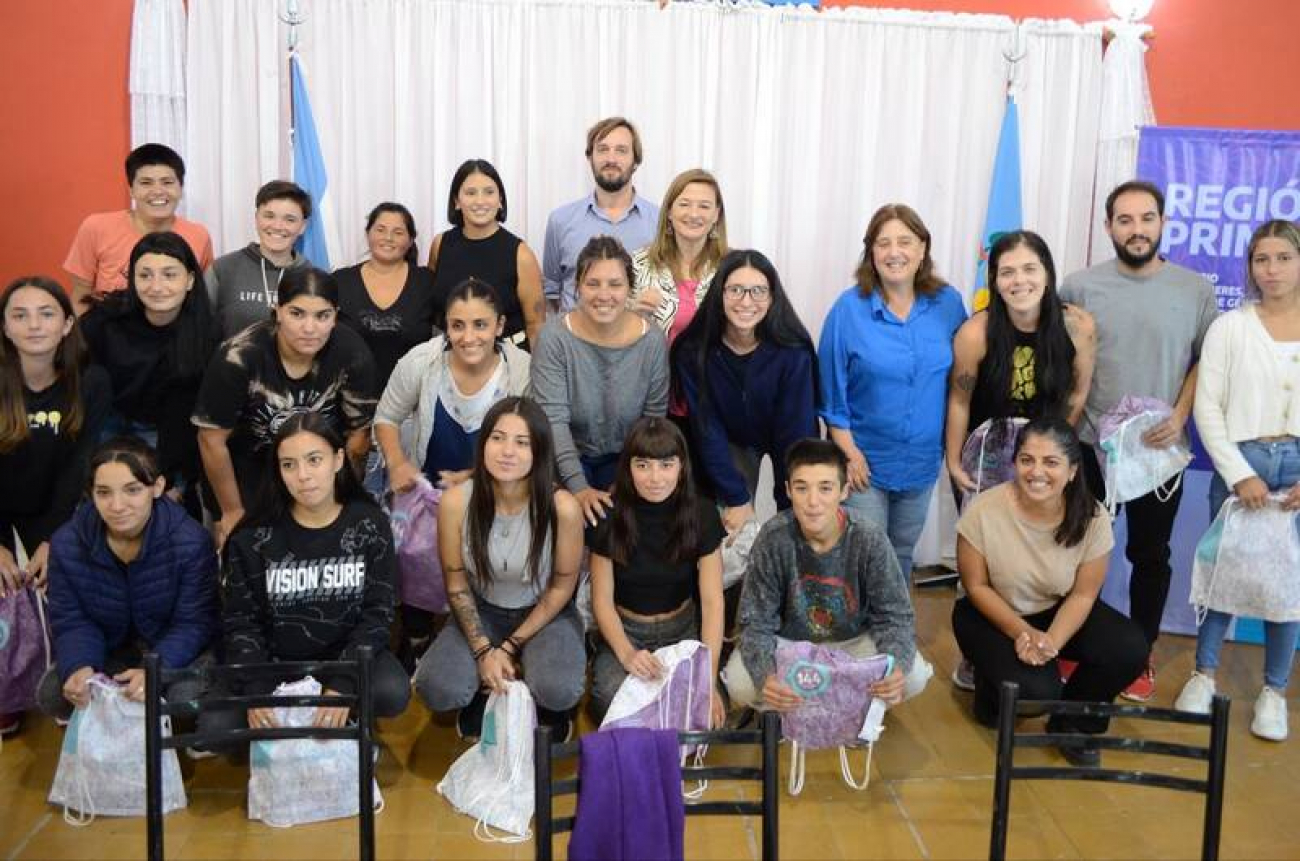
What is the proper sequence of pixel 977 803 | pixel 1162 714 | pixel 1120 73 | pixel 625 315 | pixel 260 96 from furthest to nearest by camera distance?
pixel 1120 73, pixel 260 96, pixel 625 315, pixel 977 803, pixel 1162 714

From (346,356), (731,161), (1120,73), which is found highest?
(1120,73)

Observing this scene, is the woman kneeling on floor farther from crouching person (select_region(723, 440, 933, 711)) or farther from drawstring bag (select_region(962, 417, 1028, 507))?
drawstring bag (select_region(962, 417, 1028, 507))

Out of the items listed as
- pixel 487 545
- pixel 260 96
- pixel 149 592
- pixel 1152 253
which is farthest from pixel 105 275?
pixel 1152 253

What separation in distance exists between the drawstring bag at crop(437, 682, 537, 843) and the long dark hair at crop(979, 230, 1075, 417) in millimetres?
1730

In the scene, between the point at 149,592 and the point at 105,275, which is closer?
the point at 149,592

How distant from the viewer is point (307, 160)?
179 inches

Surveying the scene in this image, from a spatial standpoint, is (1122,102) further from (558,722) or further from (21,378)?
(21,378)

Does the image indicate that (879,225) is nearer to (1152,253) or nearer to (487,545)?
(1152,253)

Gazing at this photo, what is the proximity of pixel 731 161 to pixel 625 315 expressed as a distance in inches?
61.8

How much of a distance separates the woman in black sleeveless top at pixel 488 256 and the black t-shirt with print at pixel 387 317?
86 millimetres

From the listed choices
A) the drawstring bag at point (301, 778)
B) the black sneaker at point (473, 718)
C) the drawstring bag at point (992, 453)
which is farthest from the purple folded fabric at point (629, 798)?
the drawstring bag at point (992, 453)

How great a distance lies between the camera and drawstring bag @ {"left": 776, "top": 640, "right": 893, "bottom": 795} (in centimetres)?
307

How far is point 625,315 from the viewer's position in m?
3.56

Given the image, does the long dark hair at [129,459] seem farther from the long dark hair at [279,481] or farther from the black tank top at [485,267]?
the black tank top at [485,267]
